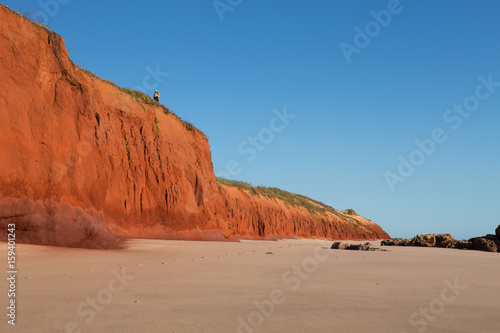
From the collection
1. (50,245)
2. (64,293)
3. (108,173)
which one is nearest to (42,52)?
(108,173)

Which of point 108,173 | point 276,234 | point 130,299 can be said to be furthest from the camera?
point 276,234

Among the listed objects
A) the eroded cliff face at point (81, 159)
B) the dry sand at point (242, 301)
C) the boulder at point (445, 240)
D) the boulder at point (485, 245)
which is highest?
the eroded cliff face at point (81, 159)

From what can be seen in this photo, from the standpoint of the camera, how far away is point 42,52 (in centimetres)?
998

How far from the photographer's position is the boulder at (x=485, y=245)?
15.6 metres

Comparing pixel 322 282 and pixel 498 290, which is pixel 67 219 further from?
pixel 498 290

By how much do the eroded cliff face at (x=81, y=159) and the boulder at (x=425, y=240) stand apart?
11160 millimetres

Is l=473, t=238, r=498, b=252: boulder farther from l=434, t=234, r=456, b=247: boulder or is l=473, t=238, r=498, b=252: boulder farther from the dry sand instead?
the dry sand

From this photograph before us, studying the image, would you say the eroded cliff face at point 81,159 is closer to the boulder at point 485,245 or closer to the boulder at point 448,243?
the boulder at point 448,243

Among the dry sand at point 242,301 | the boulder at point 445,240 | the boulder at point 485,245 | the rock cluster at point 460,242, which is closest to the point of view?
the dry sand at point 242,301

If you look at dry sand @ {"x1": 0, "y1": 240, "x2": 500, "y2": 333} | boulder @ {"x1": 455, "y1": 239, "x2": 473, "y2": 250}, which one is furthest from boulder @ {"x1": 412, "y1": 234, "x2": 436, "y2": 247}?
dry sand @ {"x1": 0, "y1": 240, "x2": 500, "y2": 333}

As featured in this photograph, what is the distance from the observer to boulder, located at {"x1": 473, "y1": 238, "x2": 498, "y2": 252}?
51.2 feet

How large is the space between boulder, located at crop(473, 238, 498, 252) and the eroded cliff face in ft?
41.7

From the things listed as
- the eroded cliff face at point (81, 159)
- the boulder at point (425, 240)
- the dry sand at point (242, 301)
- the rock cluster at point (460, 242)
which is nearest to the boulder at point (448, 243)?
the rock cluster at point (460, 242)

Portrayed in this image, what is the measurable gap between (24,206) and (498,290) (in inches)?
351
